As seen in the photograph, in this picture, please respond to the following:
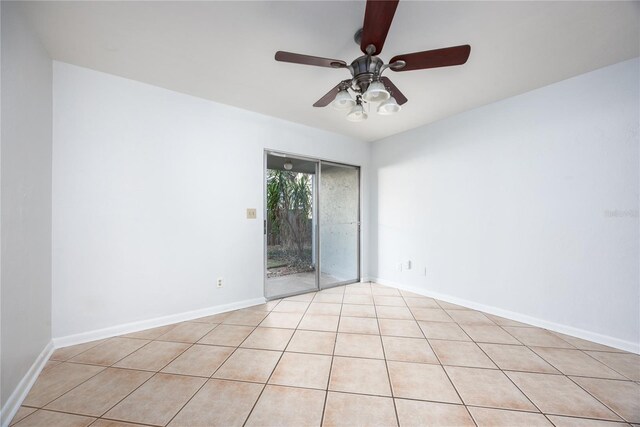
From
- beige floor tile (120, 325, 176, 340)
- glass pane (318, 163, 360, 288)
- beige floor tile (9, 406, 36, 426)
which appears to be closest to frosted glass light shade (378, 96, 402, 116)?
glass pane (318, 163, 360, 288)

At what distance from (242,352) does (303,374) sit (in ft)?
1.95

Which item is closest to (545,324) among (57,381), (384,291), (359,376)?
(384,291)

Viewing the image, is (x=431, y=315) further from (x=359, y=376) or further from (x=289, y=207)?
(x=289, y=207)

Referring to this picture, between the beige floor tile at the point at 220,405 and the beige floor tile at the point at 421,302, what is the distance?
7.31ft

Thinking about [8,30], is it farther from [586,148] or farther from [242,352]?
[586,148]

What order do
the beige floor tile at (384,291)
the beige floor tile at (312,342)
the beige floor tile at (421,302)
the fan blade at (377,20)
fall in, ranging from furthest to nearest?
the beige floor tile at (384,291)
the beige floor tile at (421,302)
the beige floor tile at (312,342)
the fan blade at (377,20)

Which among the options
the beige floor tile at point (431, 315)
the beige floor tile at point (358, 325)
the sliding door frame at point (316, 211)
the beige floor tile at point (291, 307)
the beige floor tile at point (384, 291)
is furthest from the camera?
the beige floor tile at point (384, 291)

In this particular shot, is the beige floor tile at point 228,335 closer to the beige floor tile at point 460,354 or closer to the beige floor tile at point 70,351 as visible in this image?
the beige floor tile at point 70,351

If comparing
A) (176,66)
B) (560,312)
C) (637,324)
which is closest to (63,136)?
(176,66)

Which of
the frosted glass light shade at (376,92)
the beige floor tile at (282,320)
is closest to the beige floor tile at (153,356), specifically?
the beige floor tile at (282,320)

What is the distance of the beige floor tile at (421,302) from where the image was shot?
10.4ft

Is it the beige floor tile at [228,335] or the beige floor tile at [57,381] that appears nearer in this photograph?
the beige floor tile at [57,381]

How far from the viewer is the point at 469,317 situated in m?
2.83

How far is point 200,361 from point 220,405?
562mm
